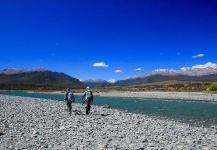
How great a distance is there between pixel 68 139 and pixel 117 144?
9.89 ft

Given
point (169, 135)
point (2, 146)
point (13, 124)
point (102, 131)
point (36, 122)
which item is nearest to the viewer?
point (2, 146)

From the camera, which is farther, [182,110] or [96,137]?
[182,110]

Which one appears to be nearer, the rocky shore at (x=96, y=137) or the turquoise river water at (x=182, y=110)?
the rocky shore at (x=96, y=137)

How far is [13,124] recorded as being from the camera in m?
20.3

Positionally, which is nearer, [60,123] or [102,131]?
[102,131]

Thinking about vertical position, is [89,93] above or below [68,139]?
above

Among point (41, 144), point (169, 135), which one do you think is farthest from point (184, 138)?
point (41, 144)

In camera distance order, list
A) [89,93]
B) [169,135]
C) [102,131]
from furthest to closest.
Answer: [89,93] < [102,131] < [169,135]

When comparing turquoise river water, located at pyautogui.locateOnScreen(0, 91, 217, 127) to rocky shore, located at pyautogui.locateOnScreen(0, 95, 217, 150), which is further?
turquoise river water, located at pyautogui.locateOnScreen(0, 91, 217, 127)

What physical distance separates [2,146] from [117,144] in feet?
19.3

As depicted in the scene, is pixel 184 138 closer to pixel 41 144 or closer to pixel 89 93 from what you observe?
pixel 41 144

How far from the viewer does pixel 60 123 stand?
21.5 meters

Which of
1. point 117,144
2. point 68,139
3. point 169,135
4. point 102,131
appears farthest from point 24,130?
point 169,135

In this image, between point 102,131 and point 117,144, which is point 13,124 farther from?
point 117,144
